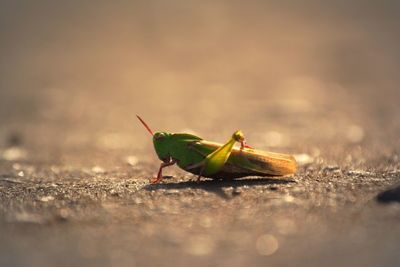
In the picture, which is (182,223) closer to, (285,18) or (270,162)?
(270,162)

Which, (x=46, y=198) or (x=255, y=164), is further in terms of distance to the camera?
(x=255, y=164)

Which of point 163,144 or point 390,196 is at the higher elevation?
point 163,144

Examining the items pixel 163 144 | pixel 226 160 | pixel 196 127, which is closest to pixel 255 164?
pixel 226 160

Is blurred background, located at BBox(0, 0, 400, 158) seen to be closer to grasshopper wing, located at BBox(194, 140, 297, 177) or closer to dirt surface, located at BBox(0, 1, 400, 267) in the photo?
dirt surface, located at BBox(0, 1, 400, 267)

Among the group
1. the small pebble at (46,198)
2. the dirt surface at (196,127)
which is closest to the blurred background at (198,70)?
the dirt surface at (196,127)

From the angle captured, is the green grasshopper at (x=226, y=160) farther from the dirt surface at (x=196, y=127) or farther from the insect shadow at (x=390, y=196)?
the insect shadow at (x=390, y=196)

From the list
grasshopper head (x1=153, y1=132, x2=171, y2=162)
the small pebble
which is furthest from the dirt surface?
grasshopper head (x1=153, y1=132, x2=171, y2=162)

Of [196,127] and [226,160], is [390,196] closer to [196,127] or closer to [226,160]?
[226,160]
